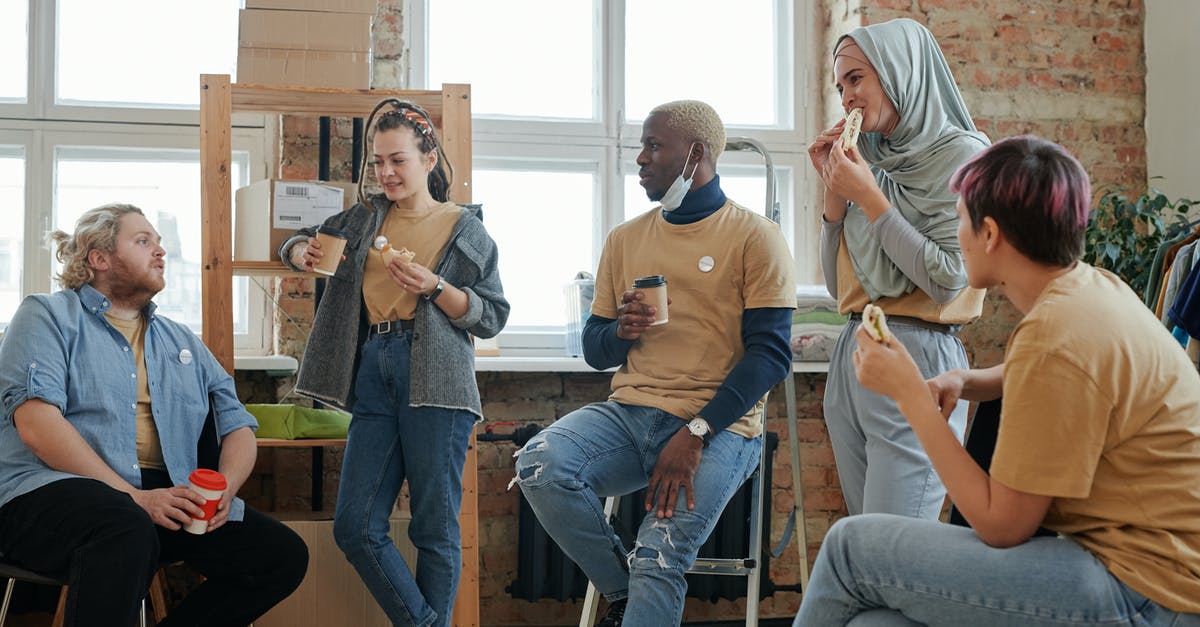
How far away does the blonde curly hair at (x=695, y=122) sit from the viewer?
241 cm

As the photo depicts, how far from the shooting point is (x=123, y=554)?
83.6 inches

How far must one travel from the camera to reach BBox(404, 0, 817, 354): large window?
3771mm

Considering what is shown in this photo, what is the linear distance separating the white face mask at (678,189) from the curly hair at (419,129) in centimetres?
66

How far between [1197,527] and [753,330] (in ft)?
3.69

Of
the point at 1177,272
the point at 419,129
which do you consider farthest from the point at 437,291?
the point at 1177,272

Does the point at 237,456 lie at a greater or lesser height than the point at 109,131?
lesser

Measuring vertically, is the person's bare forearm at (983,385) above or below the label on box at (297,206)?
below

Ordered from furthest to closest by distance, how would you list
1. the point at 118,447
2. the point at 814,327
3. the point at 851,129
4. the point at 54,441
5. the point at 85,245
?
the point at 814,327
the point at 85,245
the point at 118,447
the point at 54,441
the point at 851,129

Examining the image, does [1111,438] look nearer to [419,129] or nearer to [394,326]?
[394,326]

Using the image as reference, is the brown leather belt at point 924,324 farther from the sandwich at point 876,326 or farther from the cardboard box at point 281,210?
the cardboard box at point 281,210

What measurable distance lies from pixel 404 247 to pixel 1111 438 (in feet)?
5.76

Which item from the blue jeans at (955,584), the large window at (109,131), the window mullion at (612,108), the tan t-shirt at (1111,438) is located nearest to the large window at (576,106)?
the window mullion at (612,108)

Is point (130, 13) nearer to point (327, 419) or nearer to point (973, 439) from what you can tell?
point (327, 419)

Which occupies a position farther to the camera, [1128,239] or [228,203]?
[1128,239]
